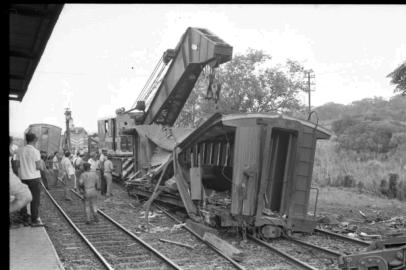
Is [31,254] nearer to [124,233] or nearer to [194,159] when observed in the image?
[124,233]

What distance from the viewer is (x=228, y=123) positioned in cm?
880

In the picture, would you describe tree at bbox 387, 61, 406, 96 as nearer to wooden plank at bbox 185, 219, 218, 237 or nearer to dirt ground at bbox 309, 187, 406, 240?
dirt ground at bbox 309, 187, 406, 240

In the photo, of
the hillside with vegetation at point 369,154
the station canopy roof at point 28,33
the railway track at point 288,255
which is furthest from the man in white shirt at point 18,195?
the hillside with vegetation at point 369,154

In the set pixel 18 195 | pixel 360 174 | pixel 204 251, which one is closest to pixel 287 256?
pixel 204 251

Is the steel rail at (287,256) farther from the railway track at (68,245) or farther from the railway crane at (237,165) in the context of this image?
the railway track at (68,245)

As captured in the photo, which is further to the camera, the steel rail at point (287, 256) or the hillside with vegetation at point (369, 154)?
the hillside with vegetation at point (369, 154)

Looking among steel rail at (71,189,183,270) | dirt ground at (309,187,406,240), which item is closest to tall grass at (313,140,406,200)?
dirt ground at (309,187,406,240)

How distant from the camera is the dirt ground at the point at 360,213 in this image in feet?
33.8

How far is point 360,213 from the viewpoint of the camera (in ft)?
41.5

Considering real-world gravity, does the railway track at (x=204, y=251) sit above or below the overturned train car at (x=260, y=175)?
below

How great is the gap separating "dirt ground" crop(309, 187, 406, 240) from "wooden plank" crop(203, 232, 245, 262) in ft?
8.53

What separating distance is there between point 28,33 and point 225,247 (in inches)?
229

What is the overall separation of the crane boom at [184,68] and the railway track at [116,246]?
4753mm

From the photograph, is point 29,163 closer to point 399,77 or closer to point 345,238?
point 345,238
